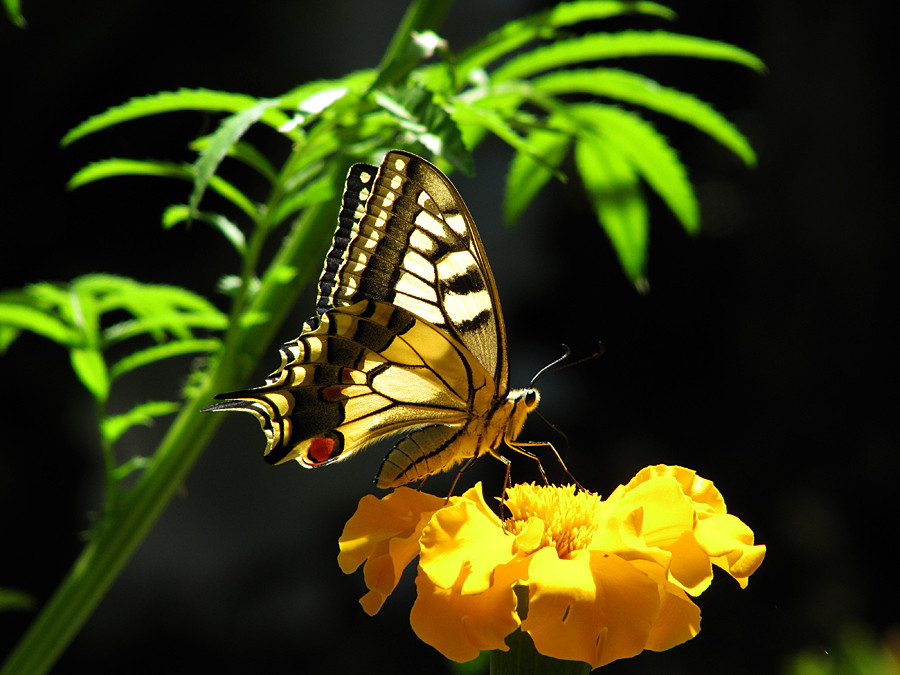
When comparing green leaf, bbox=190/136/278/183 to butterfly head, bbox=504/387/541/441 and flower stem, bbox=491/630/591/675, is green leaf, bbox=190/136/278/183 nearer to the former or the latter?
butterfly head, bbox=504/387/541/441

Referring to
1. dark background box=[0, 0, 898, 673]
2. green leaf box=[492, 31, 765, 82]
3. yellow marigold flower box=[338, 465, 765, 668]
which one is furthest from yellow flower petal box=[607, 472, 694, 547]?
dark background box=[0, 0, 898, 673]

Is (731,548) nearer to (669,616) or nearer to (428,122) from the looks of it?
(669,616)

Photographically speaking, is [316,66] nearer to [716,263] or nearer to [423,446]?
[716,263]

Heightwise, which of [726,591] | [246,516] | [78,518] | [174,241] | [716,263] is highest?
[174,241]

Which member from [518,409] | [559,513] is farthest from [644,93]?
[559,513]

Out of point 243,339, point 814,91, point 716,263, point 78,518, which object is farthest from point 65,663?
point 814,91
